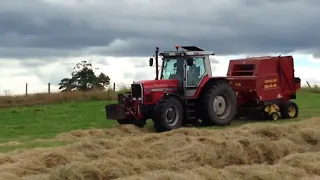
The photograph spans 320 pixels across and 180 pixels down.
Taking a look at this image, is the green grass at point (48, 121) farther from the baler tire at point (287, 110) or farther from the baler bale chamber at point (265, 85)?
the baler tire at point (287, 110)

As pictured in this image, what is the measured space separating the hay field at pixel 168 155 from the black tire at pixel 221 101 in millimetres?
2462

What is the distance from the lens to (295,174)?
Result: 1095 centimetres

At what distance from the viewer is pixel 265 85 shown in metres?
21.8

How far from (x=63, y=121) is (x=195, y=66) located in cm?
571

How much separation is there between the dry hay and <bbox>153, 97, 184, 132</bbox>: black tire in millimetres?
2479

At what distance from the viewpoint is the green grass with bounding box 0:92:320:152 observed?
17891 millimetres

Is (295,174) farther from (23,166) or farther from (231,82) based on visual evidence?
(231,82)

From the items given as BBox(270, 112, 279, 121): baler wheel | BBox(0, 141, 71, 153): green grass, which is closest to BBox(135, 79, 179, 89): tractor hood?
BBox(0, 141, 71, 153): green grass

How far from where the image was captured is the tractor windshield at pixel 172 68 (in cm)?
1973

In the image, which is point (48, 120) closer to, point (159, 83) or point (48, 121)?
point (48, 121)

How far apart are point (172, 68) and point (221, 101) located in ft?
6.27

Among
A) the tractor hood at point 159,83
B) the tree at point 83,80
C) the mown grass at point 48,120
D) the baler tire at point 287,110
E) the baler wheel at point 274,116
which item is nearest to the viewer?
the mown grass at point 48,120

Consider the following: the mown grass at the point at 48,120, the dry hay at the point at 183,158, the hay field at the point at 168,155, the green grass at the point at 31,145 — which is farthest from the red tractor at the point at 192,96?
the green grass at the point at 31,145

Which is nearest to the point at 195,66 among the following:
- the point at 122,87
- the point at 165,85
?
the point at 165,85
